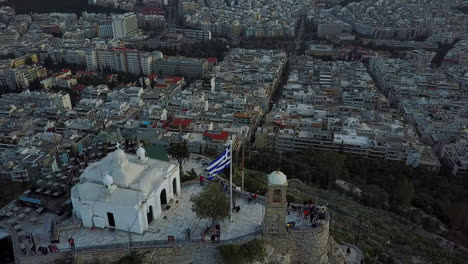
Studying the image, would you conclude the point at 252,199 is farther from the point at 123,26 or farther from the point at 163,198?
the point at 123,26

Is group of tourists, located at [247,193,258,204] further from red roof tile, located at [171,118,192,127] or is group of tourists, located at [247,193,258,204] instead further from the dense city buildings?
red roof tile, located at [171,118,192,127]

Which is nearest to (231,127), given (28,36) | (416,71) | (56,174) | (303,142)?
(303,142)

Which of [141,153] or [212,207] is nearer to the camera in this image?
[212,207]

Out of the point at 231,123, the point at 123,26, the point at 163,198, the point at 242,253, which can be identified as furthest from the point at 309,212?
the point at 123,26

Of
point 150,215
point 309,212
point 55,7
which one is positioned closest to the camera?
point 309,212

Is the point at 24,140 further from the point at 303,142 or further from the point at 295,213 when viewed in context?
the point at 295,213

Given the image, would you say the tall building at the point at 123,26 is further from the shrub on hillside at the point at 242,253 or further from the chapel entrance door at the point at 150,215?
the shrub on hillside at the point at 242,253

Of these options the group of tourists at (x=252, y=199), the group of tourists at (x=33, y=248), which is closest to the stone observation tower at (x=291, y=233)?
the group of tourists at (x=252, y=199)
